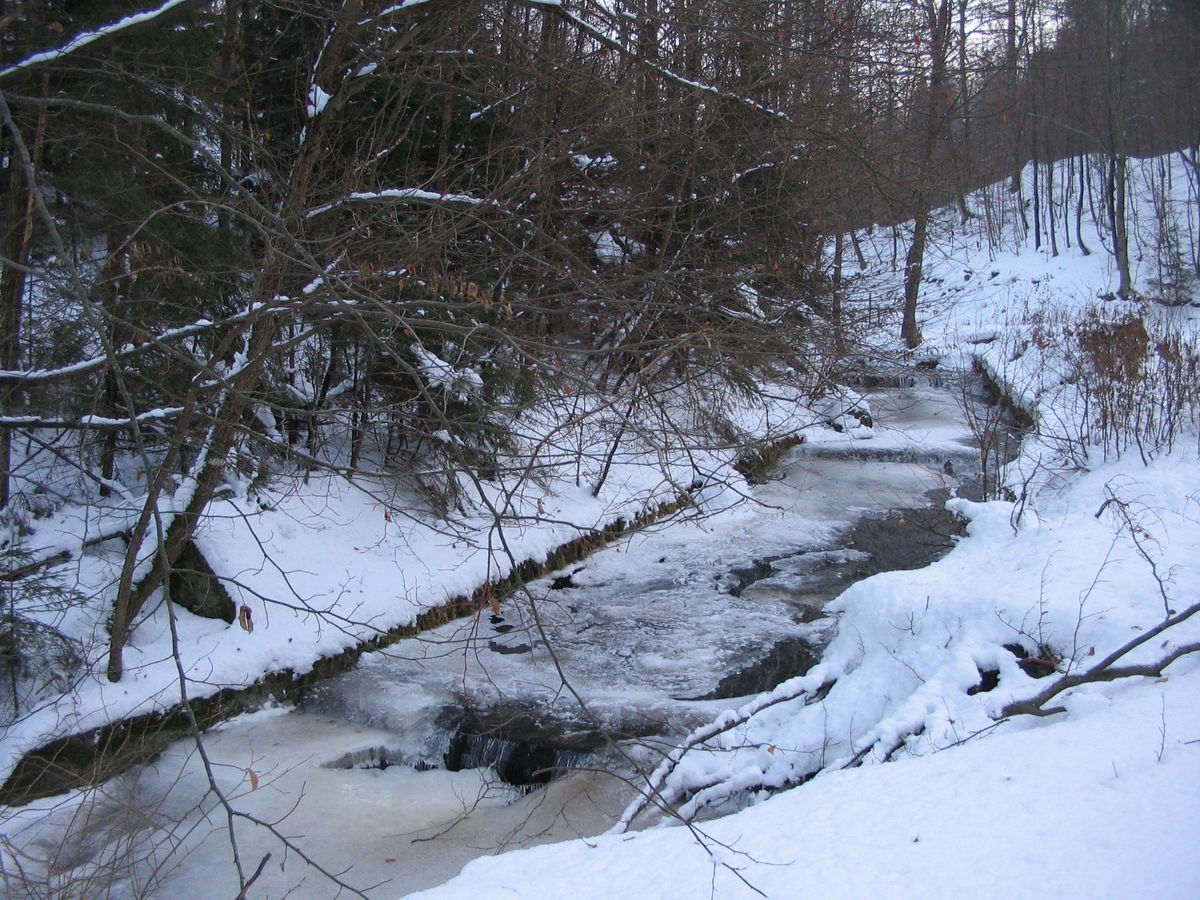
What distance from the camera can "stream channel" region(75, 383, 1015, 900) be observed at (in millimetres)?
5254

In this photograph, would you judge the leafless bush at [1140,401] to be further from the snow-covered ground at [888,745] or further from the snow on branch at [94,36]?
the snow on branch at [94,36]

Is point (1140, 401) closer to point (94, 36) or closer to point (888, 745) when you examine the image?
point (888, 745)

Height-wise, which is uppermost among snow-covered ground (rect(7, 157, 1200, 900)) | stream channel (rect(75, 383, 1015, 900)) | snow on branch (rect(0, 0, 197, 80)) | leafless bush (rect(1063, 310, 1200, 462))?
snow on branch (rect(0, 0, 197, 80))

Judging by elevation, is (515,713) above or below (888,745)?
below

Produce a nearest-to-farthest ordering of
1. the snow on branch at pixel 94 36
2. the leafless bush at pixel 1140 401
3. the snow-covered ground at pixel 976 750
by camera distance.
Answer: the snow-covered ground at pixel 976 750
the snow on branch at pixel 94 36
the leafless bush at pixel 1140 401

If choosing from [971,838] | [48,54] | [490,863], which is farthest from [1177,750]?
[48,54]

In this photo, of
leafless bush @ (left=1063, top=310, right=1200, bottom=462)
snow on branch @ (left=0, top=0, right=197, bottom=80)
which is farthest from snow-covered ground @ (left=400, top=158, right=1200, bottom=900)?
snow on branch @ (left=0, top=0, right=197, bottom=80)

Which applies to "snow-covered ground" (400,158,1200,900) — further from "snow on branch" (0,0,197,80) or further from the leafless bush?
"snow on branch" (0,0,197,80)

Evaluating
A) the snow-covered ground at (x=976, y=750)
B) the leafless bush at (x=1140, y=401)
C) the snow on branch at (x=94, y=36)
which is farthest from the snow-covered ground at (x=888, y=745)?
the snow on branch at (x=94, y=36)

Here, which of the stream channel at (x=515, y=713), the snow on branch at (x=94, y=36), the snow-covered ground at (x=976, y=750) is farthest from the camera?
the stream channel at (x=515, y=713)

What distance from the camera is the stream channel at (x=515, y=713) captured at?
5.25m

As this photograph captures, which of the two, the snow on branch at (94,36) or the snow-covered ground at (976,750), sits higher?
the snow on branch at (94,36)

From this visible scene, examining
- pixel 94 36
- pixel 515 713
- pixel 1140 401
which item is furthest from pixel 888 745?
Result: pixel 1140 401

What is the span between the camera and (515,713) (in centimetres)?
672
